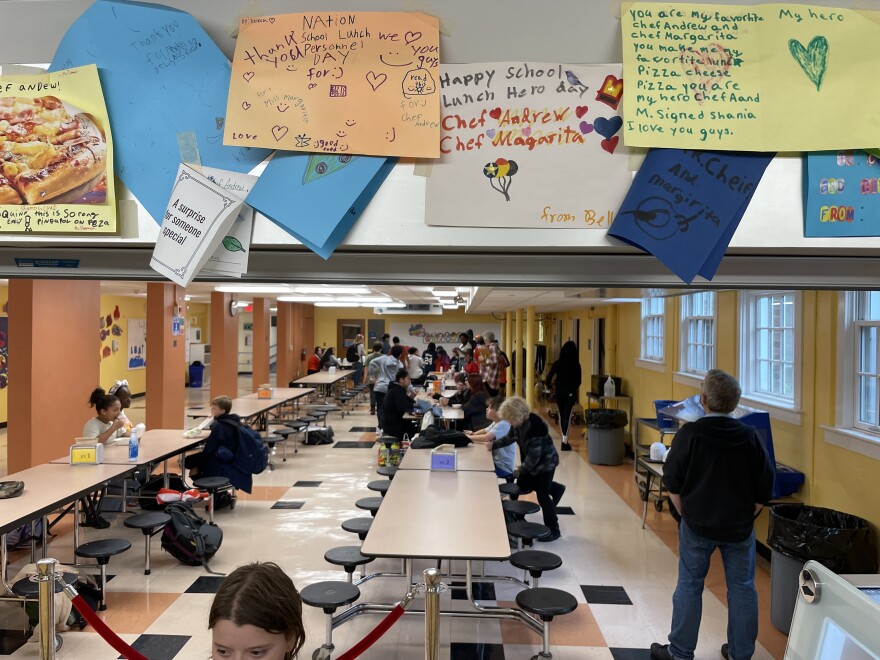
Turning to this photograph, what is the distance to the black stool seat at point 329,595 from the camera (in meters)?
3.42

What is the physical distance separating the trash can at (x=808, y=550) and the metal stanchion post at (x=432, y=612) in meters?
2.67

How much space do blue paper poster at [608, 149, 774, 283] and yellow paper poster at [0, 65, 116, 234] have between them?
111 cm

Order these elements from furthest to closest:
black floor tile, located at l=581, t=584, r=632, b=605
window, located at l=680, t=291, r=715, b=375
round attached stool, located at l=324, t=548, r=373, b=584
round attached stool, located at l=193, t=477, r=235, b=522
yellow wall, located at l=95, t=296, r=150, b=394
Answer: yellow wall, located at l=95, t=296, r=150, b=394, window, located at l=680, t=291, r=715, b=375, round attached stool, located at l=193, t=477, r=235, b=522, black floor tile, located at l=581, t=584, r=632, b=605, round attached stool, located at l=324, t=548, r=373, b=584

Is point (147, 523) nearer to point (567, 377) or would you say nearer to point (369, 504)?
point (369, 504)

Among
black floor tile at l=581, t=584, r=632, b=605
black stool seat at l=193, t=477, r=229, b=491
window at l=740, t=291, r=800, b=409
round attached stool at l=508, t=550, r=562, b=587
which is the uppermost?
window at l=740, t=291, r=800, b=409

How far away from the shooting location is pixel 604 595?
4.62 meters

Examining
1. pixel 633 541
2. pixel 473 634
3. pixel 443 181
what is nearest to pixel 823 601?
pixel 443 181

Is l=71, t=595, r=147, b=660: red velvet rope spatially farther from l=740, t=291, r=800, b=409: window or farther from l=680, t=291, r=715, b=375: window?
l=680, t=291, r=715, b=375: window

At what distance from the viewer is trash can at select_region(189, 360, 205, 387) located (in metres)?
20.6

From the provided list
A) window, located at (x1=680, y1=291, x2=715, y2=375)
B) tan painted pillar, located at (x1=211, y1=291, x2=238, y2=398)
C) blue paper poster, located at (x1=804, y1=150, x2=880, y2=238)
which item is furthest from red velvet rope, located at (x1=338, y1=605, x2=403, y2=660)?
tan painted pillar, located at (x1=211, y1=291, x2=238, y2=398)

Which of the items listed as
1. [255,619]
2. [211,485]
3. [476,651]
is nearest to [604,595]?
[476,651]

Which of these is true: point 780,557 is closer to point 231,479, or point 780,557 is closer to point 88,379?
point 231,479

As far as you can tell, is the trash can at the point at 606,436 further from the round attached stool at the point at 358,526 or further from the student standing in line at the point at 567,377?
the round attached stool at the point at 358,526

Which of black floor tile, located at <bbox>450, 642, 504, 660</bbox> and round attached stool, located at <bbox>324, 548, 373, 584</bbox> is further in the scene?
round attached stool, located at <bbox>324, 548, 373, 584</bbox>
